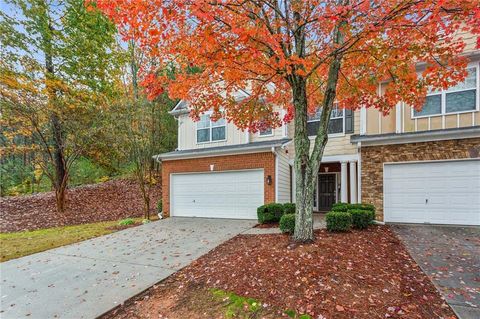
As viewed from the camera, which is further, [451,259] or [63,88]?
[63,88]

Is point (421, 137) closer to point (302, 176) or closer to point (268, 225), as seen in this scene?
point (302, 176)

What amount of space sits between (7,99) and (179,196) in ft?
28.6

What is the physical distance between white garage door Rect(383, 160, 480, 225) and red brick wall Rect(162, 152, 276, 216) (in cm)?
414

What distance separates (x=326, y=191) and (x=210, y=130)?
683cm

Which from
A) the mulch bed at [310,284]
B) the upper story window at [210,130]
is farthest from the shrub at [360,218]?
the upper story window at [210,130]

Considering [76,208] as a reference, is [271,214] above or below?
above

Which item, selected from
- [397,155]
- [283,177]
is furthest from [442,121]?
[283,177]

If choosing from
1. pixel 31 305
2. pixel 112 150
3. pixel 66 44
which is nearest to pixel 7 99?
Answer: pixel 66 44

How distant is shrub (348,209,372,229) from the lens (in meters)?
7.38

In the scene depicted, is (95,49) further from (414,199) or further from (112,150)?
(414,199)

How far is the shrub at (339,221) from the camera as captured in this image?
680cm

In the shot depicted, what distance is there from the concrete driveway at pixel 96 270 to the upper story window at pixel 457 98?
26.7 feet

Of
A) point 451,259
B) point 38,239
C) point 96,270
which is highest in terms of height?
point 451,259

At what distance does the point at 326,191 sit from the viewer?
13047 mm
